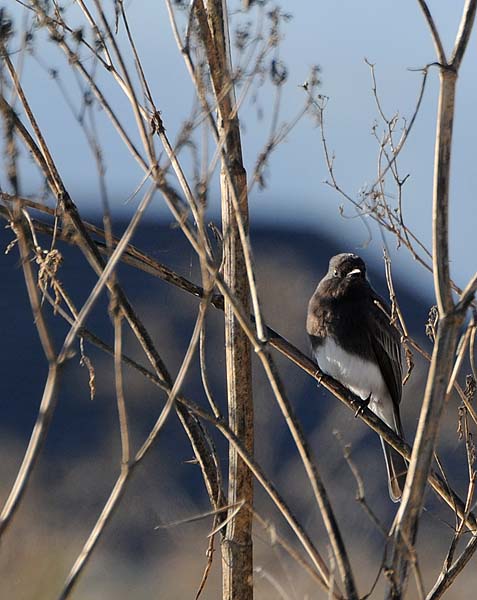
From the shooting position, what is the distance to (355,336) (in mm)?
4641

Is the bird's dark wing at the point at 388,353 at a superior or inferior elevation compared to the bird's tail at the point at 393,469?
superior

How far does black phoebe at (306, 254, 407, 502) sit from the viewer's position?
462 centimetres

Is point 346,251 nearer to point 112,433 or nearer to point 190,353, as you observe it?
point 112,433

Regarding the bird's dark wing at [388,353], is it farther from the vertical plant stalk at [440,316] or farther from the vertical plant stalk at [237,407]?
the vertical plant stalk at [440,316]

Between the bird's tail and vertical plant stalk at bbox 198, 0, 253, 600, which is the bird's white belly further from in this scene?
vertical plant stalk at bbox 198, 0, 253, 600

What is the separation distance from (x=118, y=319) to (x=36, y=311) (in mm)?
160

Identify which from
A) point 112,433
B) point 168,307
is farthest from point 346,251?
point 112,433

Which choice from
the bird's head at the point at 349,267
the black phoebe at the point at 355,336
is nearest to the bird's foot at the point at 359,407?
the black phoebe at the point at 355,336

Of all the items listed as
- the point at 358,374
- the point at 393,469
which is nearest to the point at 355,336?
the point at 358,374

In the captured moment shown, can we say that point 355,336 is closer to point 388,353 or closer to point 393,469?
point 388,353

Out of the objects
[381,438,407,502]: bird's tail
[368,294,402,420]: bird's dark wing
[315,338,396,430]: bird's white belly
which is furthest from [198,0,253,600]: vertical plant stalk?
[368,294,402,420]: bird's dark wing

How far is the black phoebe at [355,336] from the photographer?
4625mm

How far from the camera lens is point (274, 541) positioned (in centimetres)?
164

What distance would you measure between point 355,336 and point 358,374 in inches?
6.9
